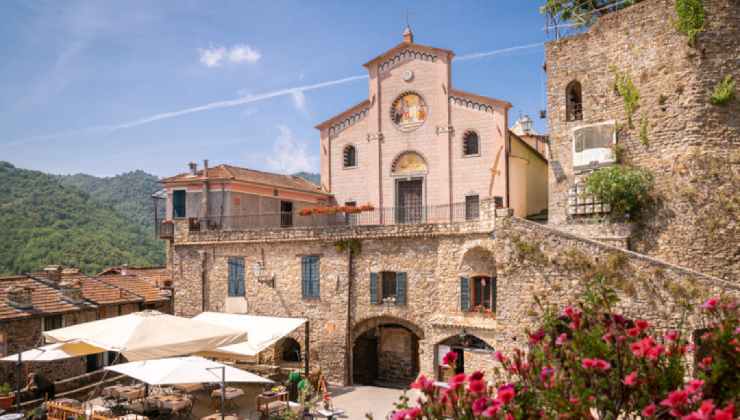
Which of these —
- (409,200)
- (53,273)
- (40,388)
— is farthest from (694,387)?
(53,273)

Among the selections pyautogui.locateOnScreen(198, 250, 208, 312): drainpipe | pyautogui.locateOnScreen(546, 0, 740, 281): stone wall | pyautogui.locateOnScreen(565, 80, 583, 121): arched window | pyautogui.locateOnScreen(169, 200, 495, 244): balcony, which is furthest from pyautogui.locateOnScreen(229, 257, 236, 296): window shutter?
pyautogui.locateOnScreen(565, 80, 583, 121): arched window

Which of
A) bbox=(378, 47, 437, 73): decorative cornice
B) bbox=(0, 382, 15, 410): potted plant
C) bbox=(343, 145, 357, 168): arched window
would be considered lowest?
bbox=(0, 382, 15, 410): potted plant

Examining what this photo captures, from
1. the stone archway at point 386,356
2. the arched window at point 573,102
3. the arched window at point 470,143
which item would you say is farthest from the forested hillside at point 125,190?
the arched window at point 573,102

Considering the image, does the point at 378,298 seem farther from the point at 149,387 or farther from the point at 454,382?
→ the point at 454,382

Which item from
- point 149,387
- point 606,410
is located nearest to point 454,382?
point 606,410

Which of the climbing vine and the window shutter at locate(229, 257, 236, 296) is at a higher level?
the climbing vine

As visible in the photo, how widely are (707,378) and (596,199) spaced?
1422 centimetres

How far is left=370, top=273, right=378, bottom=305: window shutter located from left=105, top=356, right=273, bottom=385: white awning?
8003 mm

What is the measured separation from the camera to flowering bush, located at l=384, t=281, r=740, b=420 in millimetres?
4148

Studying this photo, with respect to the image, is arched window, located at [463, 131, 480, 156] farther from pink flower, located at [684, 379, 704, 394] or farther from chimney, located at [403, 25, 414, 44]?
pink flower, located at [684, 379, 704, 394]

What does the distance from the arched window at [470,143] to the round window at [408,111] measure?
2.05 meters

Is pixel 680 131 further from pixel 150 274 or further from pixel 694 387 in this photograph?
pixel 150 274

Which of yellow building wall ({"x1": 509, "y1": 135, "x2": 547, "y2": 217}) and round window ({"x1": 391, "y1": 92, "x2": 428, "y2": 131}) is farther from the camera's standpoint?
round window ({"x1": 391, "y1": 92, "x2": 428, "y2": 131})

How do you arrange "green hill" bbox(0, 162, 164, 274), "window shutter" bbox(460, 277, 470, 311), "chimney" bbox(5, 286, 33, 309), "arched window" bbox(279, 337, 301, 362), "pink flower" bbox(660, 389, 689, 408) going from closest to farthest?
"pink flower" bbox(660, 389, 689, 408) < "window shutter" bbox(460, 277, 470, 311) < "chimney" bbox(5, 286, 33, 309) < "arched window" bbox(279, 337, 301, 362) < "green hill" bbox(0, 162, 164, 274)
